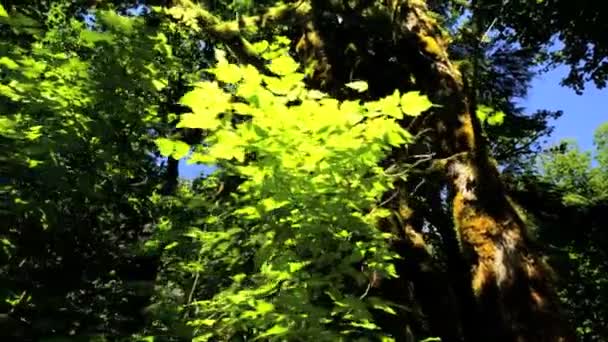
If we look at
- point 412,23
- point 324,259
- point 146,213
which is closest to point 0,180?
point 146,213

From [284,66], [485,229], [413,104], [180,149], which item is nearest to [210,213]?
[180,149]

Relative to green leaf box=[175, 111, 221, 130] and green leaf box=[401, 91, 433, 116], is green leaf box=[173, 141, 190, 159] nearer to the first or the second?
green leaf box=[175, 111, 221, 130]

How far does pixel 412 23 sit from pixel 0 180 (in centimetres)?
552

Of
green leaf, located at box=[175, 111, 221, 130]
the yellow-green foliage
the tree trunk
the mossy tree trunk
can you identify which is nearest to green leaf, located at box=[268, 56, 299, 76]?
the yellow-green foliage

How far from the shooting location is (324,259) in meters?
3.34

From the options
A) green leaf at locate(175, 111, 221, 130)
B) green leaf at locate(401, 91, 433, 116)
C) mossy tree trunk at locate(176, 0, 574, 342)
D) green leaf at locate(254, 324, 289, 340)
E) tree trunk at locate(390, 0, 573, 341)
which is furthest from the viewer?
mossy tree trunk at locate(176, 0, 574, 342)

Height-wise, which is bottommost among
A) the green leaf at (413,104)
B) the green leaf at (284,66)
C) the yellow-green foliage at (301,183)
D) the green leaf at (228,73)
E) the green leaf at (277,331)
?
the green leaf at (277,331)

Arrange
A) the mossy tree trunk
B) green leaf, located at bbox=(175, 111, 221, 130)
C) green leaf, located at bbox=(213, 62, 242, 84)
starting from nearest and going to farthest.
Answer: green leaf, located at bbox=(175, 111, 221, 130) < green leaf, located at bbox=(213, 62, 242, 84) < the mossy tree trunk

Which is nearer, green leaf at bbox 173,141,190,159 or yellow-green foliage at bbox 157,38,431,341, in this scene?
yellow-green foliage at bbox 157,38,431,341

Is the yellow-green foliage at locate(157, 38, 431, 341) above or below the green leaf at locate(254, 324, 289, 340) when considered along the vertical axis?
above

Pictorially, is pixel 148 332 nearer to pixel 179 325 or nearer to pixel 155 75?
pixel 179 325

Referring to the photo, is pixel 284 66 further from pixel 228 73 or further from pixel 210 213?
pixel 210 213

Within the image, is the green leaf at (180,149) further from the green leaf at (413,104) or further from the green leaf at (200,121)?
the green leaf at (413,104)

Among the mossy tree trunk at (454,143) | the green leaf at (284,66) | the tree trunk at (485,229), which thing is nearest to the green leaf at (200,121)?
the green leaf at (284,66)
